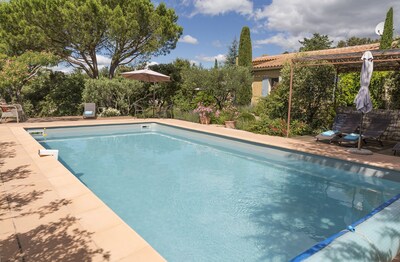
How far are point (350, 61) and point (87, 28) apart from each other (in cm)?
1260

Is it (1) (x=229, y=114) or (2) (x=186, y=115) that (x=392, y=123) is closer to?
(1) (x=229, y=114)

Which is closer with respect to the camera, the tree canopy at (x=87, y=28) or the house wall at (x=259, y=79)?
the tree canopy at (x=87, y=28)

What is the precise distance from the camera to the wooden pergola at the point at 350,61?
7.61 metres

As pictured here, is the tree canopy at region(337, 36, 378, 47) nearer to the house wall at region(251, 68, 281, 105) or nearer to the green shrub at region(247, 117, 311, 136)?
the house wall at region(251, 68, 281, 105)

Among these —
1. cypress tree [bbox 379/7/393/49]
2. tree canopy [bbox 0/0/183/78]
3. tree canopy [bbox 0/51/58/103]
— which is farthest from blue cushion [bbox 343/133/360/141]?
tree canopy [bbox 0/51/58/103]

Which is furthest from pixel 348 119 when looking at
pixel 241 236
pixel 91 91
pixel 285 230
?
pixel 91 91

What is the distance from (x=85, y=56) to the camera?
16.4m

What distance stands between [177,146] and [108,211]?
6.61 metres

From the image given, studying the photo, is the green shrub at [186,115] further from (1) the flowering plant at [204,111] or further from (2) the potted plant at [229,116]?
(2) the potted plant at [229,116]

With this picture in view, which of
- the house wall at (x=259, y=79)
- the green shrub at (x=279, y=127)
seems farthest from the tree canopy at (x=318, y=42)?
the green shrub at (x=279, y=127)

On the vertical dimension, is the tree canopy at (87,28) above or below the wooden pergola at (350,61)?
above

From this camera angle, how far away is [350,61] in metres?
9.37

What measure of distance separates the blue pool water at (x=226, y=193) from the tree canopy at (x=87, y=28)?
23.8 ft

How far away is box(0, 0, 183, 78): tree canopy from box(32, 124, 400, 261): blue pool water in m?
7.26
